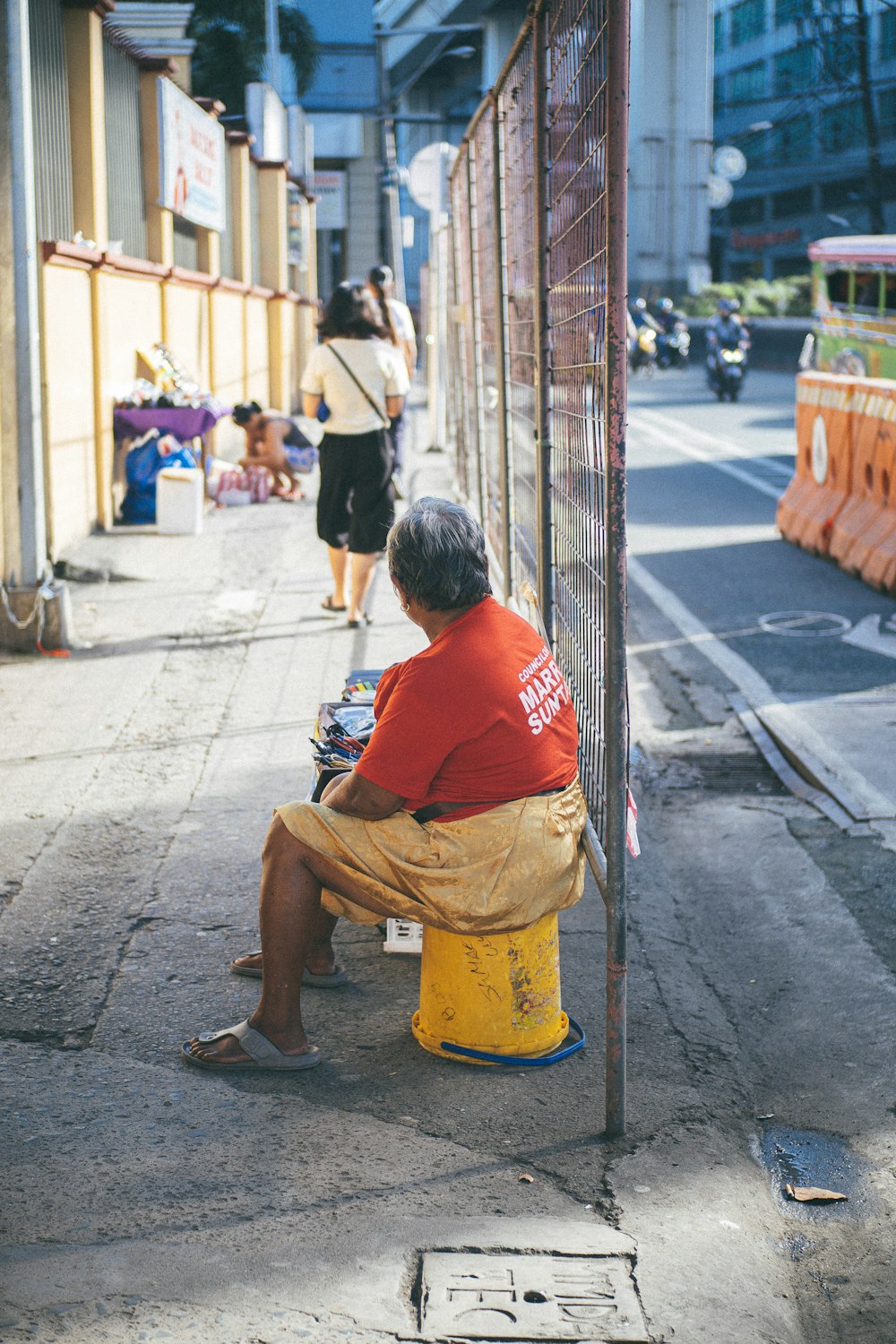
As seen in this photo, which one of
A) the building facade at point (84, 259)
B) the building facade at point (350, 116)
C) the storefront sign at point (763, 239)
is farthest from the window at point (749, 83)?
the building facade at point (84, 259)

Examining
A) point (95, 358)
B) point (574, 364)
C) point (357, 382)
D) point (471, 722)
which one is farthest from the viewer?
point (95, 358)

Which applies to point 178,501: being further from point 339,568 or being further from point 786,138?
point 786,138

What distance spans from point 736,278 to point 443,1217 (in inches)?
3089

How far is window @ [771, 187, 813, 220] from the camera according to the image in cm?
6706

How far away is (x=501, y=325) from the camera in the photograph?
6.59m

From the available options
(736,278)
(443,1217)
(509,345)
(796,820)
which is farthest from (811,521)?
(736,278)

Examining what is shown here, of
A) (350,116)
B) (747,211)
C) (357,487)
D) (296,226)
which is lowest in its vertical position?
(357,487)

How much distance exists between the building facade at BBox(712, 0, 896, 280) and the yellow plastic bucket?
5516cm

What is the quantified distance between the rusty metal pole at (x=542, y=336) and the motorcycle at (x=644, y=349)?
28736 mm

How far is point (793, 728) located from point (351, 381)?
3.01 metres

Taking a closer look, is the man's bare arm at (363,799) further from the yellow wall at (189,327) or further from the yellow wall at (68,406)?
the yellow wall at (189,327)

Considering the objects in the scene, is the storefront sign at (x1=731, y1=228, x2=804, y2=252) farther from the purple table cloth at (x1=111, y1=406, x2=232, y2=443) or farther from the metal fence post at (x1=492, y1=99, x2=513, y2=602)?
the metal fence post at (x1=492, y1=99, x2=513, y2=602)

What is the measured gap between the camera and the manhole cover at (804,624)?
862 cm

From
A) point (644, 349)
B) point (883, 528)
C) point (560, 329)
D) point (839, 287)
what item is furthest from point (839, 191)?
point (560, 329)
